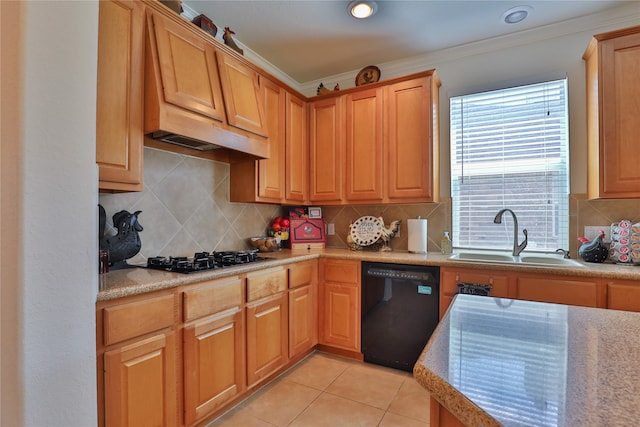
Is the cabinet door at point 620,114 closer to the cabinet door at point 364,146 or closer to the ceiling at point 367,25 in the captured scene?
the ceiling at point 367,25

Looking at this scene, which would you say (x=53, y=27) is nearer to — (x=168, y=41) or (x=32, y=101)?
(x=32, y=101)

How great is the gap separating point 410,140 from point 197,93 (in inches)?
67.9

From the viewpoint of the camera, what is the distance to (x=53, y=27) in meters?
1.08

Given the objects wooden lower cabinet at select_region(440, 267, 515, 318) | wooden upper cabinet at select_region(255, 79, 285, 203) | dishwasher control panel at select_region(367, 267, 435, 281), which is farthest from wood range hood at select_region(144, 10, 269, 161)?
wooden lower cabinet at select_region(440, 267, 515, 318)

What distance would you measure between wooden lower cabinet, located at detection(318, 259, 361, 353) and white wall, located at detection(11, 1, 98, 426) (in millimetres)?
1806

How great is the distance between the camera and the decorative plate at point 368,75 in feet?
10.1

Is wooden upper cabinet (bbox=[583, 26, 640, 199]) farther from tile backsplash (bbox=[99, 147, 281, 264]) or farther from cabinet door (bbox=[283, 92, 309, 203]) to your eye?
tile backsplash (bbox=[99, 147, 281, 264])

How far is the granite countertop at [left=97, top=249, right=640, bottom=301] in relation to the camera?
56.3 inches

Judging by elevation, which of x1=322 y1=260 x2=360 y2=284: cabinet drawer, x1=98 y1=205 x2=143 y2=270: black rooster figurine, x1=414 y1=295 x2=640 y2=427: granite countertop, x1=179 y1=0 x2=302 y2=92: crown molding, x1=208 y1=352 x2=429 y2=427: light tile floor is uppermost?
x1=179 y1=0 x2=302 y2=92: crown molding

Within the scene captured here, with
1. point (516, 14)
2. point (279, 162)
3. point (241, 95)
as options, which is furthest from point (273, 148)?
point (516, 14)

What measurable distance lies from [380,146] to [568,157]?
1456mm

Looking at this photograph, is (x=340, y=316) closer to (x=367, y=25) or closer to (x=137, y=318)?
(x=137, y=318)

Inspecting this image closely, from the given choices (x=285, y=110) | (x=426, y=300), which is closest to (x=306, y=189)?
(x=285, y=110)

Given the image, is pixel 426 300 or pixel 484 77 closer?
pixel 426 300
